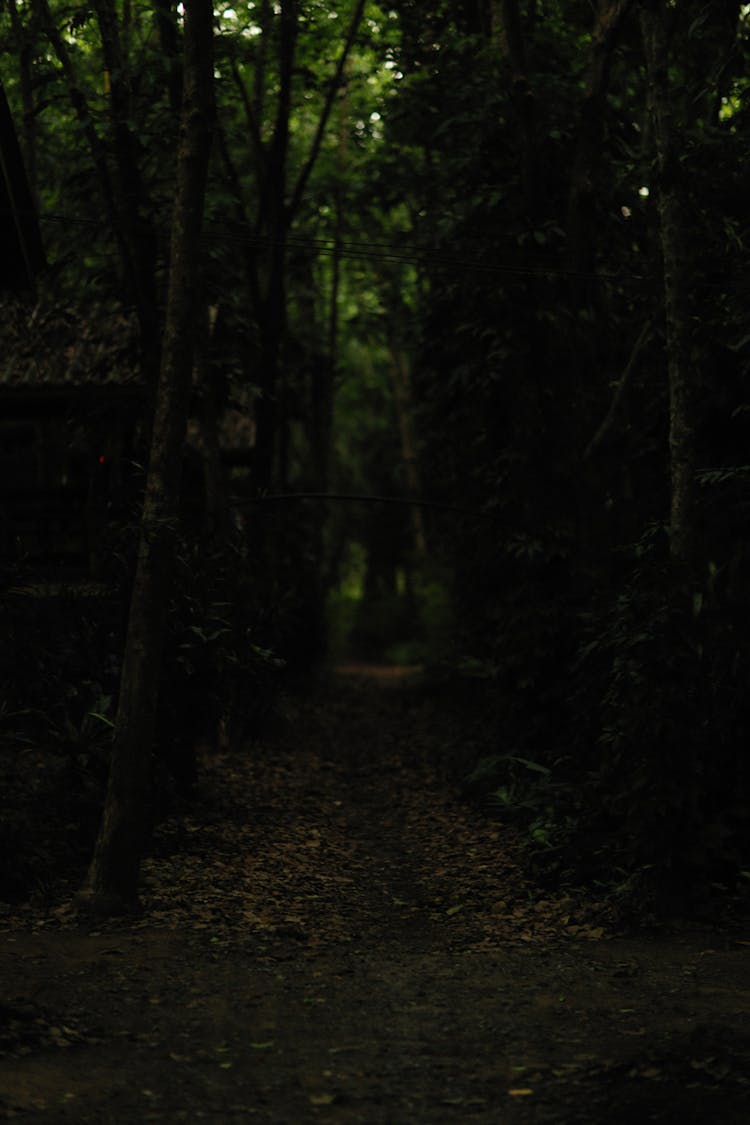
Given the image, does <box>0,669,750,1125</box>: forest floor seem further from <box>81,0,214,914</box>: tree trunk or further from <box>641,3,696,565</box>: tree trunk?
<box>641,3,696,565</box>: tree trunk

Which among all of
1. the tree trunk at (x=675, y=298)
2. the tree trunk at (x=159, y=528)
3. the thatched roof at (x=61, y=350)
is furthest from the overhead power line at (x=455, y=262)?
the tree trunk at (x=159, y=528)

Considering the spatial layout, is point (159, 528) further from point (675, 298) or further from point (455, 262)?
point (455, 262)

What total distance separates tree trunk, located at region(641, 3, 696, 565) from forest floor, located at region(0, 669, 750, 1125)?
3660 mm

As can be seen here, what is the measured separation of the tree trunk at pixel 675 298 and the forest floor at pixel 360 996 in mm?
3660

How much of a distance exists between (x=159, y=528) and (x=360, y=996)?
4281mm

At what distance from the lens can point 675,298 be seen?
11.8m

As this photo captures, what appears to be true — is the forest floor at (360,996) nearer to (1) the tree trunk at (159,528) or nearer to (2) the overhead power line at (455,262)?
(1) the tree trunk at (159,528)

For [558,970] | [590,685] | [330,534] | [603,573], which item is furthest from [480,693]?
[330,534]

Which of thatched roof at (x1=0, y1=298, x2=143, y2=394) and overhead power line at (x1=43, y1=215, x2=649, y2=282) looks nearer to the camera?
overhead power line at (x1=43, y1=215, x2=649, y2=282)

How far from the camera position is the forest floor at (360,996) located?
6.70m

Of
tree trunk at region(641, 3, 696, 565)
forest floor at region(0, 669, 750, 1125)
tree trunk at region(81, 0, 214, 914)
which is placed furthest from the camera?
tree trunk at region(641, 3, 696, 565)

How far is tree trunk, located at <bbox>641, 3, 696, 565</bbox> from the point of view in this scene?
11453 mm

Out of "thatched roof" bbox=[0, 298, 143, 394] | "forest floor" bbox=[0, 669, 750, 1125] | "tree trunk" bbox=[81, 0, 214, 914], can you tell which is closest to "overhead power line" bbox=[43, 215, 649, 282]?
"thatched roof" bbox=[0, 298, 143, 394]

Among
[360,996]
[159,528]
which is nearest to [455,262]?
[159,528]
